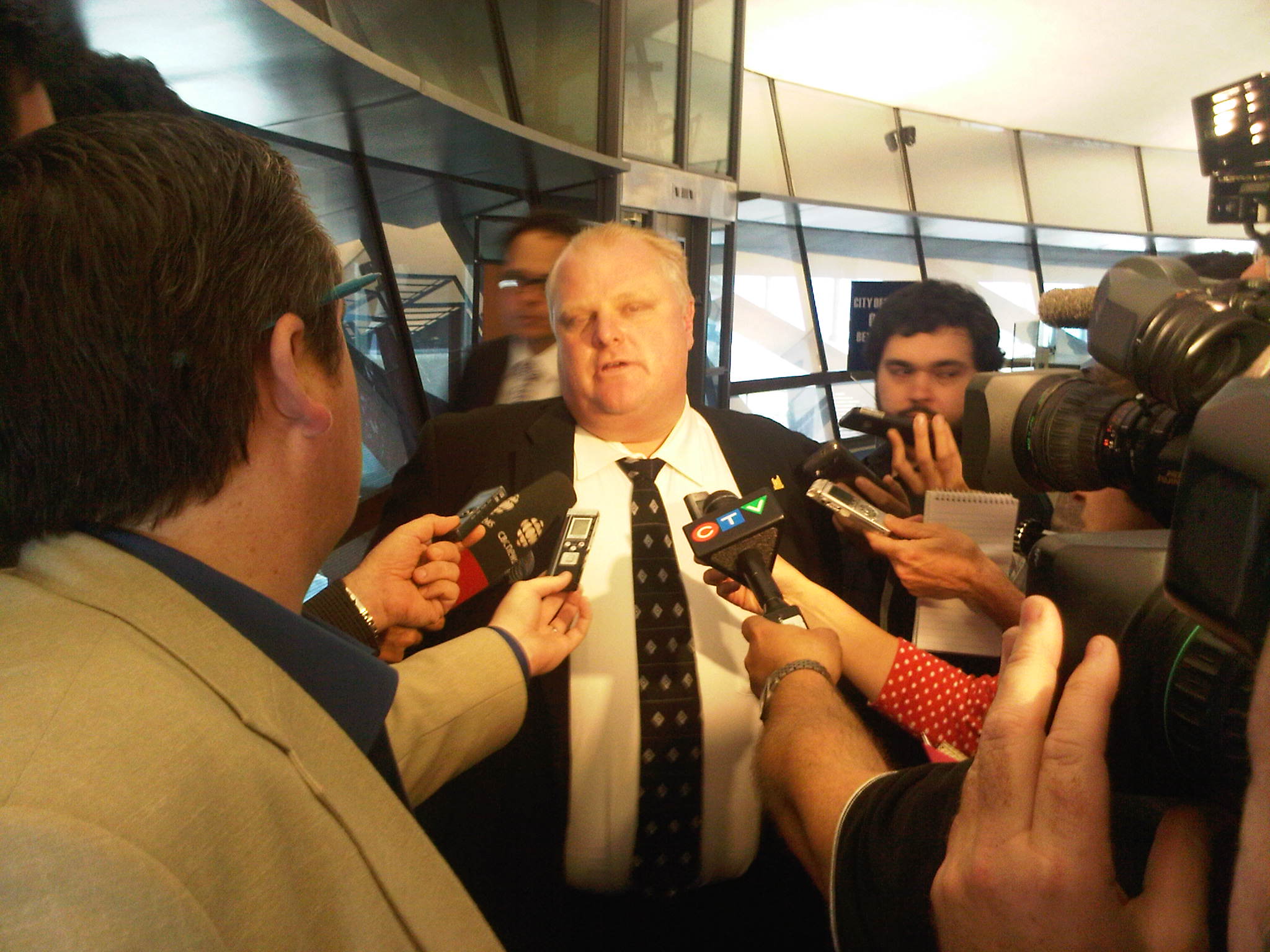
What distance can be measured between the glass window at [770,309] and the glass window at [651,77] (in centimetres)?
184

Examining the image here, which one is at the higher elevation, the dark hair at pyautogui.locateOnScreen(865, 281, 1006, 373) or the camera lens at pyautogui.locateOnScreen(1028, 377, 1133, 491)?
the dark hair at pyautogui.locateOnScreen(865, 281, 1006, 373)

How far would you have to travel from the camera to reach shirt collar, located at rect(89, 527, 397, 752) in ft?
2.20

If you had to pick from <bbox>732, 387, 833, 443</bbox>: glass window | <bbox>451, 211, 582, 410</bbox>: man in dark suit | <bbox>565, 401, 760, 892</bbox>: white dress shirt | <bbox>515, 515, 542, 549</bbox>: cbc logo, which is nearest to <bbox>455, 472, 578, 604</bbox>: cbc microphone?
<bbox>515, 515, 542, 549</bbox>: cbc logo

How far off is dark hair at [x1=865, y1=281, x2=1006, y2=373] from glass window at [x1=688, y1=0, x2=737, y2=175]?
367cm

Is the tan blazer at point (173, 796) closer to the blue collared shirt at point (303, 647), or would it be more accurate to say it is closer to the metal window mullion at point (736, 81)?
the blue collared shirt at point (303, 647)

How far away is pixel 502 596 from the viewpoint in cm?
150

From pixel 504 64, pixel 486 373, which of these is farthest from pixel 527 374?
pixel 504 64

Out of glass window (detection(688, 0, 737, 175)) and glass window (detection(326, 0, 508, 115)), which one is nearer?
glass window (detection(326, 0, 508, 115))

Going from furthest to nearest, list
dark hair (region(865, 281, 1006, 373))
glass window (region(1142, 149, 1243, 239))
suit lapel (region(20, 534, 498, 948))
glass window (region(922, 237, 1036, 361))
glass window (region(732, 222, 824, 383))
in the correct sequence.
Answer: glass window (region(1142, 149, 1243, 239))
glass window (region(922, 237, 1036, 361))
glass window (region(732, 222, 824, 383))
dark hair (region(865, 281, 1006, 373))
suit lapel (region(20, 534, 498, 948))

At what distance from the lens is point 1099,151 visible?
8.96 meters

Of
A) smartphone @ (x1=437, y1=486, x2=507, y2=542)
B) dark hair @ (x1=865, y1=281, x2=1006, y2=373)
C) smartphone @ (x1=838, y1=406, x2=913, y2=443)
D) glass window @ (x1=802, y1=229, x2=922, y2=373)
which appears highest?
glass window @ (x1=802, y1=229, x2=922, y2=373)

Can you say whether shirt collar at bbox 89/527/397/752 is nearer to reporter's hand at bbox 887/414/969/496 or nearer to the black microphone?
the black microphone

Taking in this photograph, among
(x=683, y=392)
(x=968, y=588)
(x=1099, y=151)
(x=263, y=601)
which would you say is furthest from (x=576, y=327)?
(x=1099, y=151)

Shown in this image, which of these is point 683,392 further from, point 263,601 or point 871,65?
point 871,65
